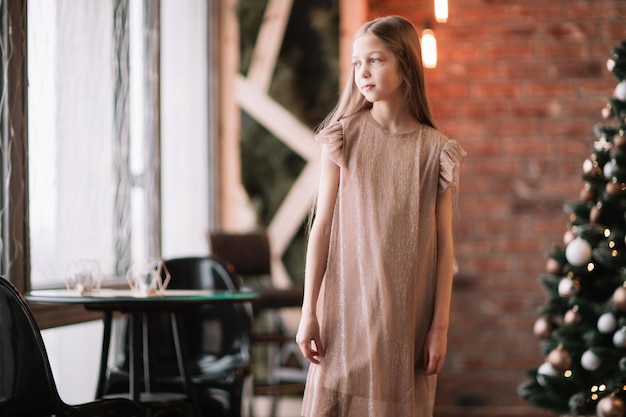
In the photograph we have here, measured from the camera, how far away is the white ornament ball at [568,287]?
3.58m

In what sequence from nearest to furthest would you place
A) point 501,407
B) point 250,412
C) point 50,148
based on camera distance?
point 50,148 → point 250,412 → point 501,407

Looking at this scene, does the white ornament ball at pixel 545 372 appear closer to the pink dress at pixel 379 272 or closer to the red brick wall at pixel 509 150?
the red brick wall at pixel 509 150

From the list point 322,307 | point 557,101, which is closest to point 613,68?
point 557,101

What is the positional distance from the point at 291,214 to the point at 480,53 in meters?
1.44

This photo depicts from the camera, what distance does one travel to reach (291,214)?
537 centimetres

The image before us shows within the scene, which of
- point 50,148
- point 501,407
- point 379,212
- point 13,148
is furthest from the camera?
point 501,407

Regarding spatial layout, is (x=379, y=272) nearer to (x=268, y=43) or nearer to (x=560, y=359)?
(x=560, y=359)

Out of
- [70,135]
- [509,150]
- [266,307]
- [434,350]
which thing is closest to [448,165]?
[434,350]

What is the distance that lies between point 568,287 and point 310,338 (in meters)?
1.94

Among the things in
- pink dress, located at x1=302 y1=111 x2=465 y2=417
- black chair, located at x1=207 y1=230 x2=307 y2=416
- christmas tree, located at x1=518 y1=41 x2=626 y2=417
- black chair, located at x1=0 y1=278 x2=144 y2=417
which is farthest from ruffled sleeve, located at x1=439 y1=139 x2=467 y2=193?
black chair, located at x1=207 y1=230 x2=307 y2=416

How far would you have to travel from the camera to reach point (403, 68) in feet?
6.58

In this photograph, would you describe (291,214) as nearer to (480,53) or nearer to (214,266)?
(480,53)

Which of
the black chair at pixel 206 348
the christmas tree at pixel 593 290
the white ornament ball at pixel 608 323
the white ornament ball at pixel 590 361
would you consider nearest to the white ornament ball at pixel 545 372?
the christmas tree at pixel 593 290

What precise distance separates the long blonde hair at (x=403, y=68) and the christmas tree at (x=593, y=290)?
1.68 m
